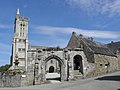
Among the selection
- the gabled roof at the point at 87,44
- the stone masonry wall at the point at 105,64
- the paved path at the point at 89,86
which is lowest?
the paved path at the point at 89,86

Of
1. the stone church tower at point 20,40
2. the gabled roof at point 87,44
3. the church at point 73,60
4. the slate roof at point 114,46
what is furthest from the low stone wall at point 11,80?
the stone church tower at point 20,40

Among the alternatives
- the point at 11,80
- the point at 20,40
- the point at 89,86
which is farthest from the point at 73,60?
the point at 20,40

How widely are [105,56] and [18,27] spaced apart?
3765 centimetres

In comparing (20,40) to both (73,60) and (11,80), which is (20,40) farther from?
(11,80)

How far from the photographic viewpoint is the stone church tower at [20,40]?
58.5 meters

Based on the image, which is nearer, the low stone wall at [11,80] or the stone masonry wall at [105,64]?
the low stone wall at [11,80]

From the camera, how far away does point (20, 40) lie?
6191cm

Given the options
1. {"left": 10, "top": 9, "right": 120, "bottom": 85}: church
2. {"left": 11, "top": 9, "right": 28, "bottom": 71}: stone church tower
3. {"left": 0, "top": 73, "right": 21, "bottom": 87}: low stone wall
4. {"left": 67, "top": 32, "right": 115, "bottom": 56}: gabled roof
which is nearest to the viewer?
{"left": 0, "top": 73, "right": 21, "bottom": 87}: low stone wall

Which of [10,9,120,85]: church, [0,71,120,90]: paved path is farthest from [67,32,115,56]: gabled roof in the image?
[0,71,120,90]: paved path

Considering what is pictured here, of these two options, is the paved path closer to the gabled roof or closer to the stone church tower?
the gabled roof

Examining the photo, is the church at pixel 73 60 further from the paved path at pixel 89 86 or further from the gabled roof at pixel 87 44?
the paved path at pixel 89 86

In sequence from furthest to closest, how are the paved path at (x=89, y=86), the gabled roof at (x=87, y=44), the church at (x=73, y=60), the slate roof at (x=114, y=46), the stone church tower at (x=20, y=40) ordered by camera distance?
the stone church tower at (x=20, y=40) < the slate roof at (x=114, y=46) < the gabled roof at (x=87, y=44) < the church at (x=73, y=60) < the paved path at (x=89, y=86)

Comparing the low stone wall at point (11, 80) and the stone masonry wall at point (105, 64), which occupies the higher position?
the stone masonry wall at point (105, 64)

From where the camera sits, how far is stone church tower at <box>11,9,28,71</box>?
192ft
